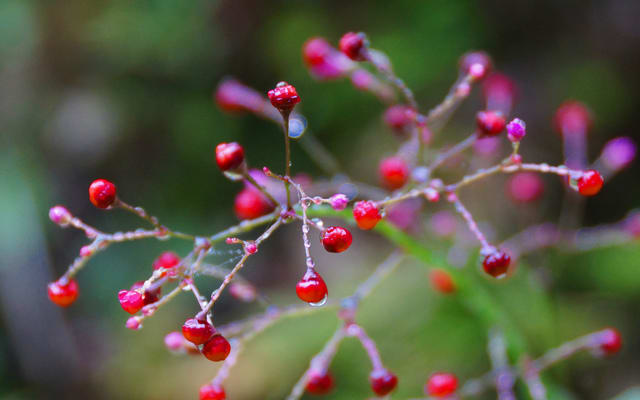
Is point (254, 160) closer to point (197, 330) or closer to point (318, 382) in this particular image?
point (318, 382)

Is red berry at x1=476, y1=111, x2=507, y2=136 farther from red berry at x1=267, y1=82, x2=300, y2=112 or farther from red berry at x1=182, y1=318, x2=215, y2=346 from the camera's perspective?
red berry at x1=182, y1=318, x2=215, y2=346

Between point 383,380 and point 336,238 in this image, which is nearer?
point 336,238

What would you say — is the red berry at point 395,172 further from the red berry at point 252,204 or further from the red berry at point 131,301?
the red berry at point 131,301

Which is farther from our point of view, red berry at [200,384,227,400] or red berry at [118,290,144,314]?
red berry at [200,384,227,400]

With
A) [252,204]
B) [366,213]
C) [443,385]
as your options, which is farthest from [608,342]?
[252,204]

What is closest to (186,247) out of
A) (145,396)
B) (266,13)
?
(145,396)

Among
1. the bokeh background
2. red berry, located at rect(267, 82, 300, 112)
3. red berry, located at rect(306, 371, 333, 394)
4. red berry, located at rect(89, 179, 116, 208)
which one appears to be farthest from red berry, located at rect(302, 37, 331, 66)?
the bokeh background
